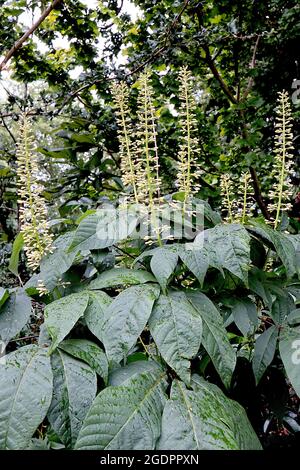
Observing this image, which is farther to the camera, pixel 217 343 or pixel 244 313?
pixel 244 313

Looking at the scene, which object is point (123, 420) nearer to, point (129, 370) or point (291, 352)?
point (129, 370)

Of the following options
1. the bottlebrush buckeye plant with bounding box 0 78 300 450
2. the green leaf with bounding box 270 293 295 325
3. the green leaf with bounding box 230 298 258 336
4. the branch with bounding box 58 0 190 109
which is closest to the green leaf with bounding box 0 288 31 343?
the bottlebrush buckeye plant with bounding box 0 78 300 450

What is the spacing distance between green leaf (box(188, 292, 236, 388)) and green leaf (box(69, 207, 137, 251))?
24 centimetres

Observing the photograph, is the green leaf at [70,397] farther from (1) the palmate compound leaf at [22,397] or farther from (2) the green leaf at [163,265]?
Result: (2) the green leaf at [163,265]

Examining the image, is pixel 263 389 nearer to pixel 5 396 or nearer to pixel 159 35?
pixel 5 396

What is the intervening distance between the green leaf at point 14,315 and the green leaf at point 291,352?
55 centimetres

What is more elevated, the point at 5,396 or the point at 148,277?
the point at 148,277

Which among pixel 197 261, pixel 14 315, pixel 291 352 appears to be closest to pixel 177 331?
pixel 197 261

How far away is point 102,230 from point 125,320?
282mm

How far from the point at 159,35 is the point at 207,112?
1.13 m

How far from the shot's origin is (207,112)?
3.72 metres

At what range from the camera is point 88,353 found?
83 cm

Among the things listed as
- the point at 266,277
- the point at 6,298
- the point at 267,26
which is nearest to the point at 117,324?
the point at 6,298

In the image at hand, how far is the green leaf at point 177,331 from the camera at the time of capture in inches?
30.8
